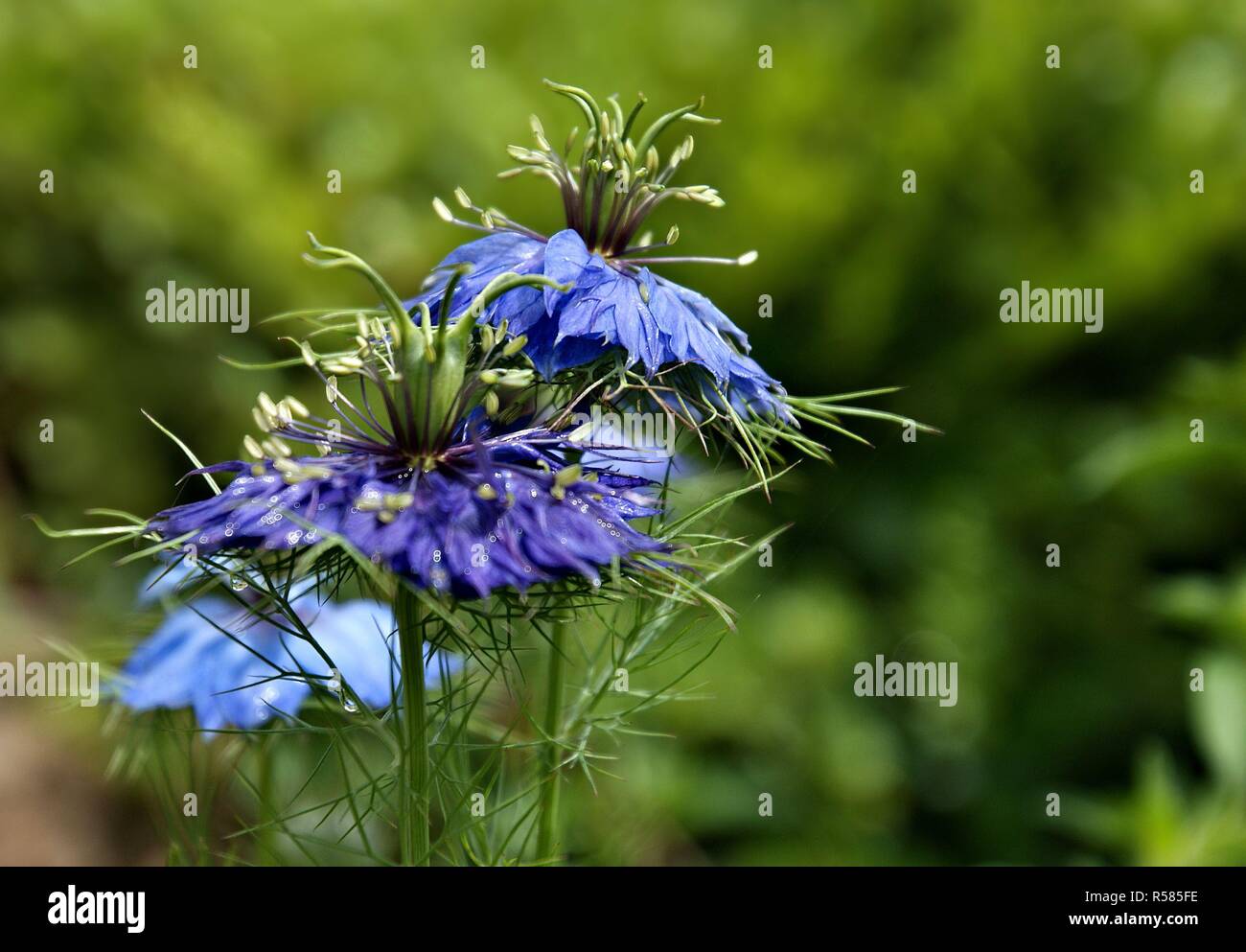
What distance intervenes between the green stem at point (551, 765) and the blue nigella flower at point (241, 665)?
0.10 metres

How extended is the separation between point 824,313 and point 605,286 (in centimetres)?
194

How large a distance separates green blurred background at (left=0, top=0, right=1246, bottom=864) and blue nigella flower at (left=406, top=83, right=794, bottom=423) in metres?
1.39

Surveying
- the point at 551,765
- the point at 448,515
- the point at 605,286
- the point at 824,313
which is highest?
the point at 824,313

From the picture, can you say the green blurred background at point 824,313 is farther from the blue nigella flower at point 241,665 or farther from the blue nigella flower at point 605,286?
the blue nigella flower at point 605,286

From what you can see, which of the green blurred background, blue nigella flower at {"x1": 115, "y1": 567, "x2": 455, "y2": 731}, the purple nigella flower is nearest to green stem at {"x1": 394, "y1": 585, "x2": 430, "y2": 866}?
the purple nigella flower

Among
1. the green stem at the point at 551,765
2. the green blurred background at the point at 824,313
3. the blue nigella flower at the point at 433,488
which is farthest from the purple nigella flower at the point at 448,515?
the green blurred background at the point at 824,313

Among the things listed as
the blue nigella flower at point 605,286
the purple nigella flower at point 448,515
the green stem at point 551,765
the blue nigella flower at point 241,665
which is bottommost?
the green stem at point 551,765

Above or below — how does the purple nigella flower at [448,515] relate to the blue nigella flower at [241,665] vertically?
above

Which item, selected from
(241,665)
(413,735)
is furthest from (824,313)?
(413,735)

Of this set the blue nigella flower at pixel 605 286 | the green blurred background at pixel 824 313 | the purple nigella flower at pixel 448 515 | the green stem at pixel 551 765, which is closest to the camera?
the purple nigella flower at pixel 448 515

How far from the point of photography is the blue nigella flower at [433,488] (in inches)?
30.8

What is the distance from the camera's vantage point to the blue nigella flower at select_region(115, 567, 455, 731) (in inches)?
45.8

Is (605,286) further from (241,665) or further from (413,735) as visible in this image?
(241,665)

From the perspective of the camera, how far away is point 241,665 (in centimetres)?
121
